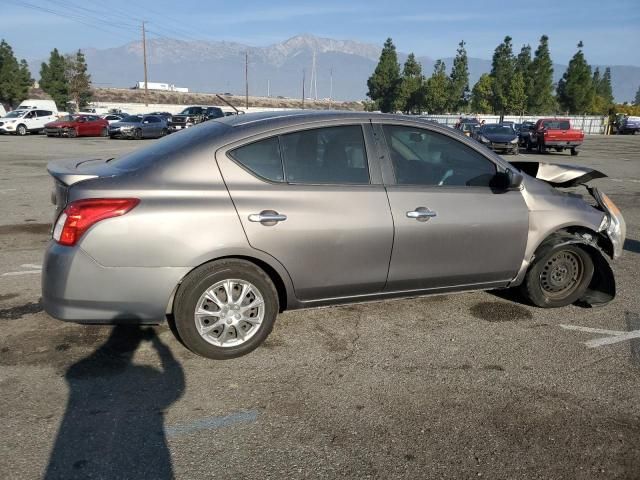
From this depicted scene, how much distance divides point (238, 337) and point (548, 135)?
24652 mm

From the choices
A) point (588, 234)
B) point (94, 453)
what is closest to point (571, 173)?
point (588, 234)

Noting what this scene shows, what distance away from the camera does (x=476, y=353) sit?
13.1ft

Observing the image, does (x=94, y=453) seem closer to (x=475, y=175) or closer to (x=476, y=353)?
(x=476, y=353)

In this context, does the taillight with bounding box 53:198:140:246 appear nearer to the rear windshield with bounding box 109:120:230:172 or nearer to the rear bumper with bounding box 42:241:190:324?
the rear bumper with bounding box 42:241:190:324

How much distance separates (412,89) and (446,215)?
75.4 m

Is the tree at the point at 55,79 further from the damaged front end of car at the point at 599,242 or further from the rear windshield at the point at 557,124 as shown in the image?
the damaged front end of car at the point at 599,242

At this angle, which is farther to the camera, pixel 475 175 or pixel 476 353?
pixel 475 175

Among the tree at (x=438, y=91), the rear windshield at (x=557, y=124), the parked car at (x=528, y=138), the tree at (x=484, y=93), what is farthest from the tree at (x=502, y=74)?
the rear windshield at (x=557, y=124)

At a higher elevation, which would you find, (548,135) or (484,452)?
(548,135)

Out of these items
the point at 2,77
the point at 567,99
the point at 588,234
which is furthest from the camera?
the point at 567,99

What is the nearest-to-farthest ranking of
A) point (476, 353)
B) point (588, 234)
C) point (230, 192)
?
point (230, 192)
point (476, 353)
point (588, 234)

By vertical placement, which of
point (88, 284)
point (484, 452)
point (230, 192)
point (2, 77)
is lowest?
point (484, 452)

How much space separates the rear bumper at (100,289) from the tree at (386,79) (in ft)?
255

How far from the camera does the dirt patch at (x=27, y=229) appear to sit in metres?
7.42
